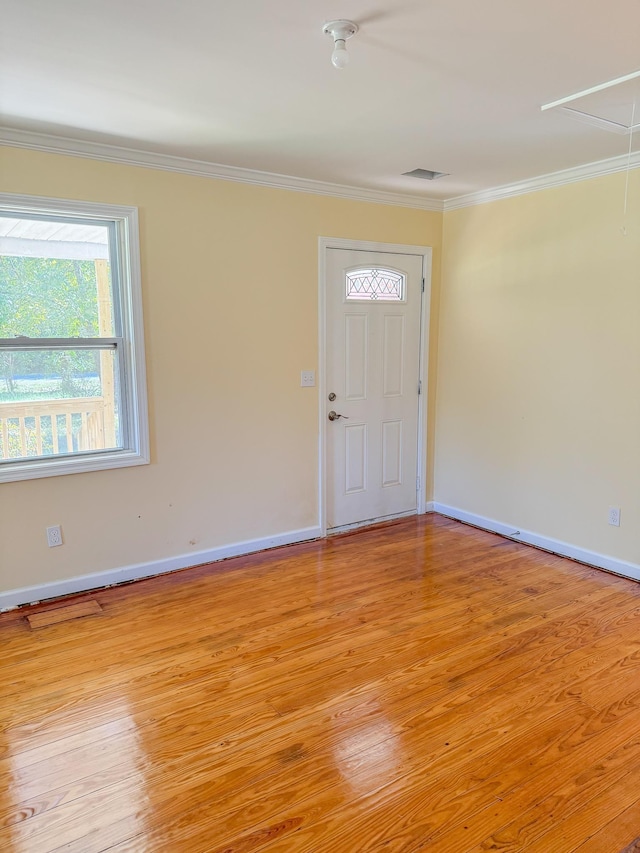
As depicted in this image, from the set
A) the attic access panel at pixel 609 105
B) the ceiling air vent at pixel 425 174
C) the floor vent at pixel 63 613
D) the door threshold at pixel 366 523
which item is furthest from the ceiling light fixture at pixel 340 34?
the door threshold at pixel 366 523

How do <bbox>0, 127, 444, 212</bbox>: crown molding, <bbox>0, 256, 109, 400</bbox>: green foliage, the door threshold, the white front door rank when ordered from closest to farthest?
<bbox>0, 127, 444, 212</bbox>: crown molding, <bbox>0, 256, 109, 400</bbox>: green foliage, the white front door, the door threshold

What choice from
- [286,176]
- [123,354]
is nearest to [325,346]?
[286,176]

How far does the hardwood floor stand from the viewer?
179 centimetres

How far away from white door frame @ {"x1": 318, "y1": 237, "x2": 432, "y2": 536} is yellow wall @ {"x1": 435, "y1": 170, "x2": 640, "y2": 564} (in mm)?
155

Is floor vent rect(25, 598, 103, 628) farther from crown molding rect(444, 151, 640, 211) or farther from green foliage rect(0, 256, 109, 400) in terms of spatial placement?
crown molding rect(444, 151, 640, 211)

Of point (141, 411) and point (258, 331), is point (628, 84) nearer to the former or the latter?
point (258, 331)

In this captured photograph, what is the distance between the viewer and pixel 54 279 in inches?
125

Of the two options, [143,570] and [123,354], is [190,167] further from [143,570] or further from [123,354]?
[143,570]

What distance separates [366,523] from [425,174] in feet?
8.63

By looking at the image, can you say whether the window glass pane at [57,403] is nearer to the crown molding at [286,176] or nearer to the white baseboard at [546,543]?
the crown molding at [286,176]

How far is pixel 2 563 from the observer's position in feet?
10.4

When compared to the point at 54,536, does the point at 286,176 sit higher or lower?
higher

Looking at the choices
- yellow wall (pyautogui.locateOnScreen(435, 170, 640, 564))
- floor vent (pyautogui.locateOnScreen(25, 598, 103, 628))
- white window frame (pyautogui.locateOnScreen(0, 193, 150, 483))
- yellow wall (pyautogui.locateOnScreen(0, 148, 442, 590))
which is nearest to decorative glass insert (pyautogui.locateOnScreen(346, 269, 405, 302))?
yellow wall (pyautogui.locateOnScreen(0, 148, 442, 590))

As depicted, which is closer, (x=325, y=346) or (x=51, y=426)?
(x=51, y=426)
